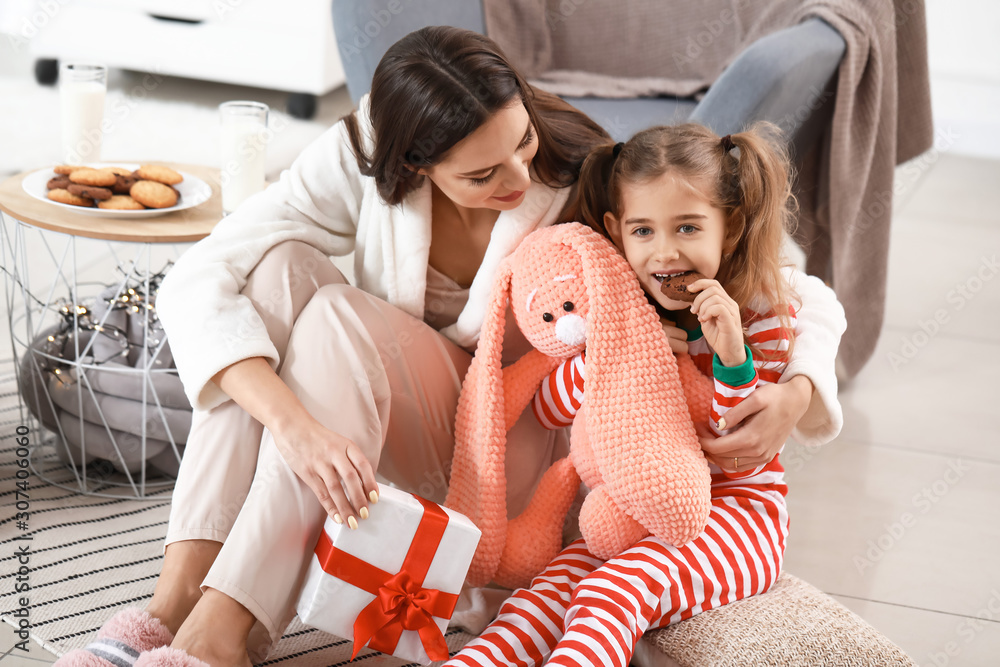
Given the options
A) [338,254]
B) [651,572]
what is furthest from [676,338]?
[338,254]

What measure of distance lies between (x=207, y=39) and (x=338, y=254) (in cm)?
A: 232

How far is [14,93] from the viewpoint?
3.19m

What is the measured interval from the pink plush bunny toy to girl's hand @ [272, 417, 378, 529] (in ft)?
0.55

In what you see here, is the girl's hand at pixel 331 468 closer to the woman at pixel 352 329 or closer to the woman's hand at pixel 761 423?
the woman at pixel 352 329

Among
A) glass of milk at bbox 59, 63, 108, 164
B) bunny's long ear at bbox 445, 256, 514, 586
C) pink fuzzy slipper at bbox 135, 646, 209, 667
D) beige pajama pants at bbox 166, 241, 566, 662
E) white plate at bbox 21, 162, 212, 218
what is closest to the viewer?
pink fuzzy slipper at bbox 135, 646, 209, 667

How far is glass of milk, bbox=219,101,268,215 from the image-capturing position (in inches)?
51.2

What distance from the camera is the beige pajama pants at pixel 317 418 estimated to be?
913mm

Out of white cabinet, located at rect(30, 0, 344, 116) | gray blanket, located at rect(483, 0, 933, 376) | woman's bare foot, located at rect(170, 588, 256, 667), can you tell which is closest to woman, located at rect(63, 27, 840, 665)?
woman's bare foot, located at rect(170, 588, 256, 667)

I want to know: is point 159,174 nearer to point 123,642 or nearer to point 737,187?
point 123,642

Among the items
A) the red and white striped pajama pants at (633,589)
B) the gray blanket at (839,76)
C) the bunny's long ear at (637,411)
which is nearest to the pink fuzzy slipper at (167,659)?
the red and white striped pajama pants at (633,589)

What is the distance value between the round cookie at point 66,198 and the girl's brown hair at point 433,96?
0.42 metres

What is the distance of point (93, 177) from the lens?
1.23 m

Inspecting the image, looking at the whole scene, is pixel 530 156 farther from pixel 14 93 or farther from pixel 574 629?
pixel 14 93

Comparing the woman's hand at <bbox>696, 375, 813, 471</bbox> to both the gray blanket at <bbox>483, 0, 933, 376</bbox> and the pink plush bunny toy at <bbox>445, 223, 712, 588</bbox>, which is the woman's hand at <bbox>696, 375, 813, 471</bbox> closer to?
the pink plush bunny toy at <bbox>445, 223, 712, 588</bbox>
